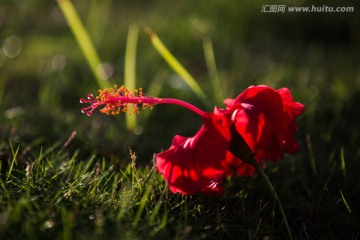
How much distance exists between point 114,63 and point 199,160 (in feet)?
4.76

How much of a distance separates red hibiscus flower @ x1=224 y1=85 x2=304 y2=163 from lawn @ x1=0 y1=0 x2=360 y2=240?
0.56ft

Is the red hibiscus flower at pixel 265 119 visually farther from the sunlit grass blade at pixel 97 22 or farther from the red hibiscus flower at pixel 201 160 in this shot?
the sunlit grass blade at pixel 97 22

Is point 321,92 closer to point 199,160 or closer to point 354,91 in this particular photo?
point 354,91

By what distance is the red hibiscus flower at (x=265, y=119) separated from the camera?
3.35ft

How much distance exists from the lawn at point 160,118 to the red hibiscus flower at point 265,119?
0.17 meters

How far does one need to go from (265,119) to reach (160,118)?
90 cm

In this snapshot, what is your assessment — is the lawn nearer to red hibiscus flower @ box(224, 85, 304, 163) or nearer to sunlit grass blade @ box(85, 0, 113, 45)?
sunlit grass blade @ box(85, 0, 113, 45)

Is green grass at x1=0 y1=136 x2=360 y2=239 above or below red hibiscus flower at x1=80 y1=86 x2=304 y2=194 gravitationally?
below

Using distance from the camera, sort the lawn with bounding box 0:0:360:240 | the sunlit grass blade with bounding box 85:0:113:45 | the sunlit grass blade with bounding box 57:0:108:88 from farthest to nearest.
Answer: the sunlit grass blade with bounding box 85:0:113:45
the sunlit grass blade with bounding box 57:0:108:88
the lawn with bounding box 0:0:360:240

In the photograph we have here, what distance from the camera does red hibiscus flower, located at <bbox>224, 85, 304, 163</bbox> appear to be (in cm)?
102

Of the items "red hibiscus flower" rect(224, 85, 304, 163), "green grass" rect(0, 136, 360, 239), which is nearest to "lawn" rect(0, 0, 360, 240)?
"green grass" rect(0, 136, 360, 239)

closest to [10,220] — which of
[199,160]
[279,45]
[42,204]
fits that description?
[42,204]

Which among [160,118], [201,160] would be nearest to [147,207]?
[201,160]

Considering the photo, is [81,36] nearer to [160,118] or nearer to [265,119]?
[160,118]
